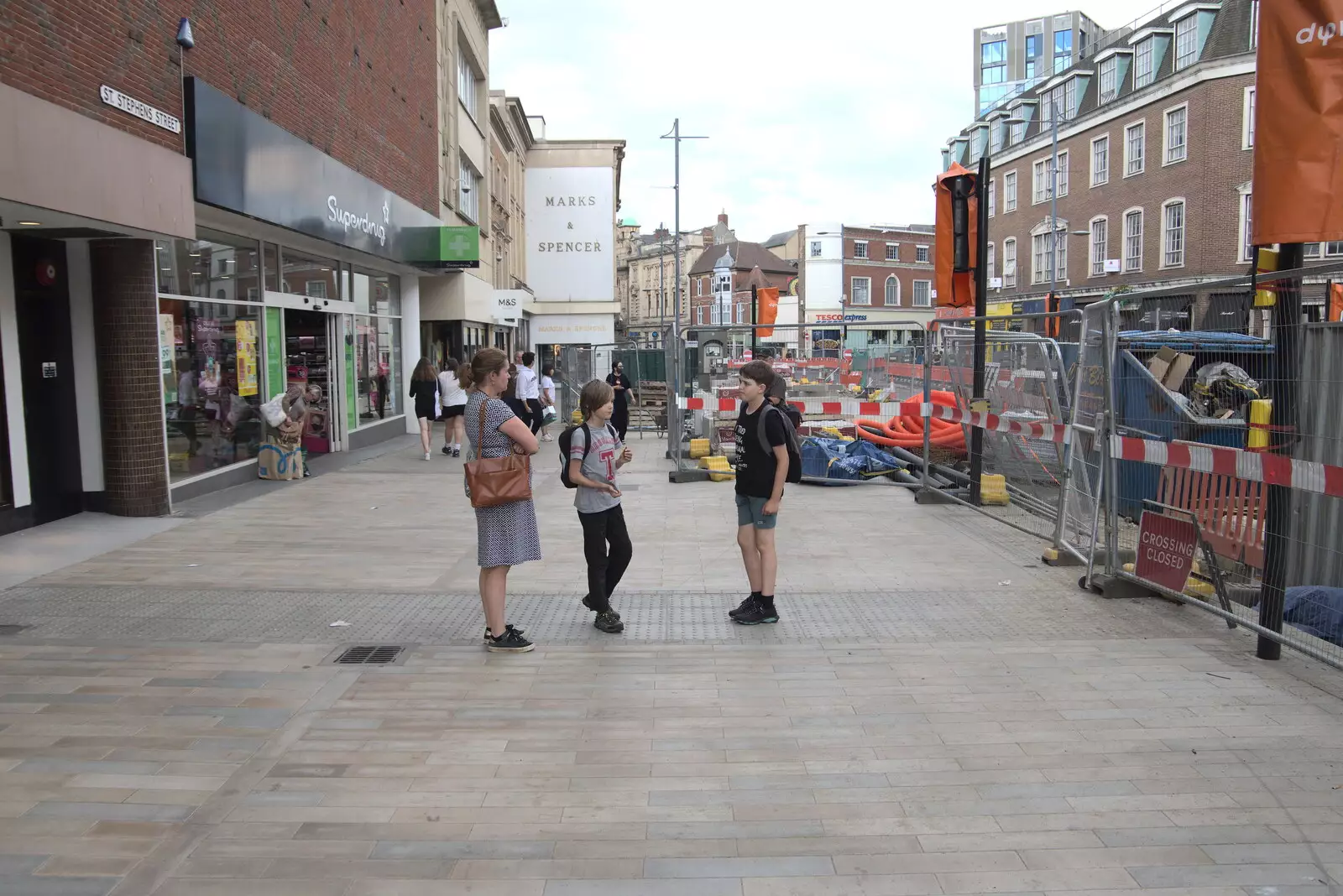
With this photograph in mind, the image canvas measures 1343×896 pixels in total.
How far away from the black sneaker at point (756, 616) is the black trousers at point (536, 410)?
27.4 ft

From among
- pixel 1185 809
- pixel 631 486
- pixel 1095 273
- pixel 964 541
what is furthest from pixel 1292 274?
pixel 1095 273

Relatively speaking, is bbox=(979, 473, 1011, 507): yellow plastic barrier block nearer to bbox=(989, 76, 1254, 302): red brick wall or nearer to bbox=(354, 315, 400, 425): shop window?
bbox=(354, 315, 400, 425): shop window

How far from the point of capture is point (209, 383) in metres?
12.1

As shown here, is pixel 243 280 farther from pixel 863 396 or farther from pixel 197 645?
pixel 863 396

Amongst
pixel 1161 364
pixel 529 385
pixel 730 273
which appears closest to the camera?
pixel 1161 364

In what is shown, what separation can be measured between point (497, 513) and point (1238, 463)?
4.19 meters

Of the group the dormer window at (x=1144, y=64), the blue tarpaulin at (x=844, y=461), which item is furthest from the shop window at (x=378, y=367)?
the dormer window at (x=1144, y=64)

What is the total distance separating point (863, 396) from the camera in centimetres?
1742

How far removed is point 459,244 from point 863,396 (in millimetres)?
9008

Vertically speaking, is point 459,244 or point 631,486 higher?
point 459,244

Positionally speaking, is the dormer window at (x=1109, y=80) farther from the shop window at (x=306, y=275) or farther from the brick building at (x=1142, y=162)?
the shop window at (x=306, y=275)

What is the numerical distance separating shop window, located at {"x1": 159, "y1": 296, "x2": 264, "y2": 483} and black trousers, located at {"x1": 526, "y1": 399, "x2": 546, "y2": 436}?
365cm

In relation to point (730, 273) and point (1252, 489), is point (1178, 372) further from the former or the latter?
point (730, 273)

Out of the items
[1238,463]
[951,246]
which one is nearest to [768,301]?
[951,246]
